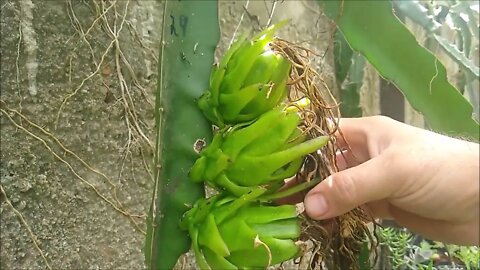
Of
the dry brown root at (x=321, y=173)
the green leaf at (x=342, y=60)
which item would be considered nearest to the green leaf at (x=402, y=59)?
the dry brown root at (x=321, y=173)

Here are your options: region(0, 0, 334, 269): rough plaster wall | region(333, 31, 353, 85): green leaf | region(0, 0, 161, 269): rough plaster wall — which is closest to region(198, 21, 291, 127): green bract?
region(0, 0, 334, 269): rough plaster wall

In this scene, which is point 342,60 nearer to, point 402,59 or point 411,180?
point 402,59

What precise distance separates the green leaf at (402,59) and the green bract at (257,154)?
264mm

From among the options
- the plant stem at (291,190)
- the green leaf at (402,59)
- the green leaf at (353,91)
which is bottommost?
the green leaf at (353,91)

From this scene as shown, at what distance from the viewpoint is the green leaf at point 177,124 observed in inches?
23.1

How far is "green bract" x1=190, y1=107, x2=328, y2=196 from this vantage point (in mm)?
559

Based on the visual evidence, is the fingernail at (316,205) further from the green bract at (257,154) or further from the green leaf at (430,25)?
the green leaf at (430,25)

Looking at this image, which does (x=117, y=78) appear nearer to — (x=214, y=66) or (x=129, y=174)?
(x=129, y=174)

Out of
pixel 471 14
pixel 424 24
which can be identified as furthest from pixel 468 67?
pixel 471 14

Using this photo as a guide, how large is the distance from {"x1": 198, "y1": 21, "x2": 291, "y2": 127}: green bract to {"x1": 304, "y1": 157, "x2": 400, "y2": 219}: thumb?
0.29ft

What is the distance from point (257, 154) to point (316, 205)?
69 millimetres

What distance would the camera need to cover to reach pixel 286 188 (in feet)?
2.02

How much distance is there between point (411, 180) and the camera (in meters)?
0.58

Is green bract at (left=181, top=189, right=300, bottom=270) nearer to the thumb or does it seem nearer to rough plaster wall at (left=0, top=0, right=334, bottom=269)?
the thumb
